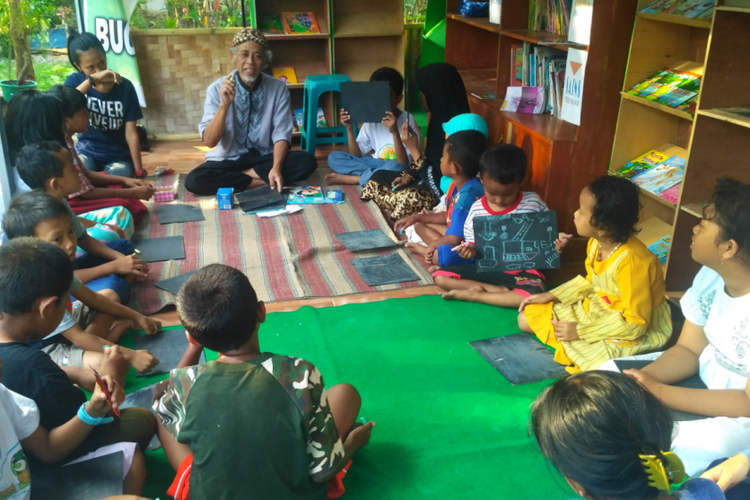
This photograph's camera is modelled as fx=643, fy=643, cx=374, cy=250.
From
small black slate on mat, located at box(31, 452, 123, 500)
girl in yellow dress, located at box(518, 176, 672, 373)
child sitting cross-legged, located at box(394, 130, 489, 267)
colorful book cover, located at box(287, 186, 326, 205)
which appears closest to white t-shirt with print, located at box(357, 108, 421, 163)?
colorful book cover, located at box(287, 186, 326, 205)

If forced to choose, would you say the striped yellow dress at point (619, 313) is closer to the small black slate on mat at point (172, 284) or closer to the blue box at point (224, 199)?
the small black slate on mat at point (172, 284)

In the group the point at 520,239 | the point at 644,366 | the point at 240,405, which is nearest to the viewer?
the point at 240,405

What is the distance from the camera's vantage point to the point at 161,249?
3.54 meters

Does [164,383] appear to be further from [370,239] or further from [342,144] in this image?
[342,144]

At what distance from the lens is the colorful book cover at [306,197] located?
168 inches

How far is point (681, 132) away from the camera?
10.8ft

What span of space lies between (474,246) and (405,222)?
0.83 metres

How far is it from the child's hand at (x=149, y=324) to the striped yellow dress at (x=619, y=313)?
1.62 metres

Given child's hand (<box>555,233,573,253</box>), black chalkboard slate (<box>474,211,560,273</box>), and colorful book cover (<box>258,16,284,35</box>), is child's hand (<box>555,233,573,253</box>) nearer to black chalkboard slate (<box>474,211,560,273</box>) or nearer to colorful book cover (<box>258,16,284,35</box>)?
black chalkboard slate (<box>474,211,560,273</box>)

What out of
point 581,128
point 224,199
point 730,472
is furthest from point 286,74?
point 730,472

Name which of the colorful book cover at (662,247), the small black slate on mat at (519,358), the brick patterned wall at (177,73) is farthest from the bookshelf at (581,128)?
the brick patterned wall at (177,73)

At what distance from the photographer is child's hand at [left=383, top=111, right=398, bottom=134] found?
4121mm

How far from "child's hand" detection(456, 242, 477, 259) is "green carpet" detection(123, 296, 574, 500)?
9.1 inches

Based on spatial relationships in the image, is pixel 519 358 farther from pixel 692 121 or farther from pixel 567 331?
pixel 692 121
